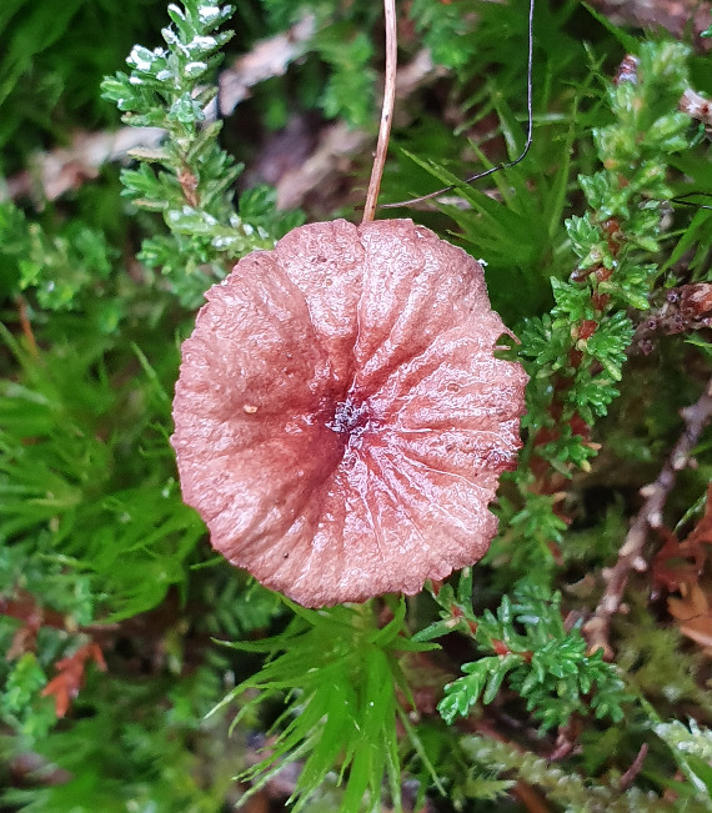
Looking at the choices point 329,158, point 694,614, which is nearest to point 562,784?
point 694,614

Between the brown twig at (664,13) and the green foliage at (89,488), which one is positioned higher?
the brown twig at (664,13)

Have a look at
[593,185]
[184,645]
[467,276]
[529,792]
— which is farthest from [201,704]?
[593,185]

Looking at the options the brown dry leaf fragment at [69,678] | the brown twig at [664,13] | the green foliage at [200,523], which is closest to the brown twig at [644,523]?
the green foliage at [200,523]

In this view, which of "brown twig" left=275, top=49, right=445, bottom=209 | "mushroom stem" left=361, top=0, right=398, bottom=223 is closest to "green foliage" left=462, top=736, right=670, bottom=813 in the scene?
"mushroom stem" left=361, top=0, right=398, bottom=223

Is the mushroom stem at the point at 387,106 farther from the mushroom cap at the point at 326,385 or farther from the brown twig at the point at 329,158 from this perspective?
the brown twig at the point at 329,158

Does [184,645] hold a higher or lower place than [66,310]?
lower

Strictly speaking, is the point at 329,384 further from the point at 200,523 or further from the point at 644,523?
the point at 644,523

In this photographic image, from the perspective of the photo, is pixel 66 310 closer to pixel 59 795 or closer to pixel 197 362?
pixel 197 362
